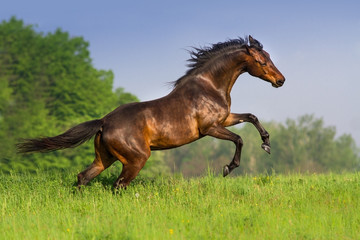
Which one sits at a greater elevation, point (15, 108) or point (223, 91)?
point (15, 108)

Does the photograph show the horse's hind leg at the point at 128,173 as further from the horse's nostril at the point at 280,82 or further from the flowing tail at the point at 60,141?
the horse's nostril at the point at 280,82

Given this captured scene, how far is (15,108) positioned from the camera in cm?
3089

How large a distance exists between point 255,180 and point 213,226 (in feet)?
15.1

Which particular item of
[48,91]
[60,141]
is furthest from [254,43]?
[48,91]

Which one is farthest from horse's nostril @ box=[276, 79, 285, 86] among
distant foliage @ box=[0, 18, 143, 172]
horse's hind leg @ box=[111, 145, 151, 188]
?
distant foliage @ box=[0, 18, 143, 172]

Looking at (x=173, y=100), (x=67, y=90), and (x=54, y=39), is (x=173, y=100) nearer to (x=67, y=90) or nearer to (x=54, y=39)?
(x=67, y=90)

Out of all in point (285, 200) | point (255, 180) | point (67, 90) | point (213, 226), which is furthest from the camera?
point (67, 90)

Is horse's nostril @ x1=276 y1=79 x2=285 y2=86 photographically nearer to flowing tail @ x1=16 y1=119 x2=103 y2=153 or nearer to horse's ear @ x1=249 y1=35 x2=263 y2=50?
horse's ear @ x1=249 y1=35 x2=263 y2=50

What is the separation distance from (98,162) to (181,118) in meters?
1.79

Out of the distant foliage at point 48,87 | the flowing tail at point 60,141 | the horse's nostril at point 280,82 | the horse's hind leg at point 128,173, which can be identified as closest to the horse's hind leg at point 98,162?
the flowing tail at point 60,141

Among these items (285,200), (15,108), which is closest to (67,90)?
(15,108)

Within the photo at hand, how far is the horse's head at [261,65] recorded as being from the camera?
8.82 meters

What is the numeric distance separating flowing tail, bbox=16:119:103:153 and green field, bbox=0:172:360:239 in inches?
33.4

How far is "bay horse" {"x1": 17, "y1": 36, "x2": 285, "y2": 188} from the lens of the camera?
804cm
